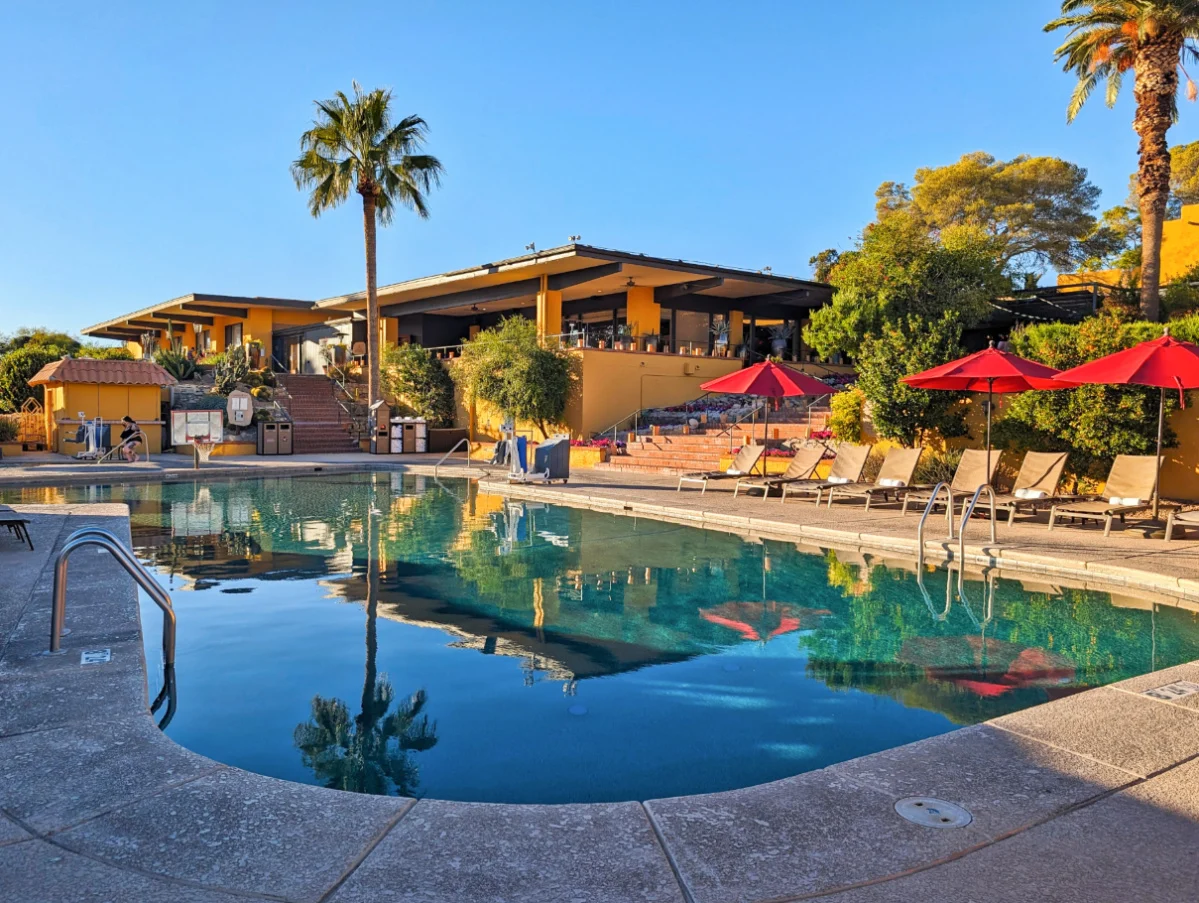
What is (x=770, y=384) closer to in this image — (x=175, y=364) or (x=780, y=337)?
(x=780, y=337)

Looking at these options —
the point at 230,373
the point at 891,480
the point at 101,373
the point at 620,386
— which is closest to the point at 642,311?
the point at 620,386

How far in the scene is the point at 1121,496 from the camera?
1099cm

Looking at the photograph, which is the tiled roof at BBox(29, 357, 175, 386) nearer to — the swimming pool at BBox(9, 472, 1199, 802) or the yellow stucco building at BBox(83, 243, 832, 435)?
the yellow stucco building at BBox(83, 243, 832, 435)

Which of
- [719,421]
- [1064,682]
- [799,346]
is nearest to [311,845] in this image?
[1064,682]

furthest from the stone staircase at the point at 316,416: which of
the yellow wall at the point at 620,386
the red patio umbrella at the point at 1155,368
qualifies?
the red patio umbrella at the point at 1155,368

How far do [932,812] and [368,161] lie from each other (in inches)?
986

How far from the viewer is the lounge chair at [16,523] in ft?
27.8

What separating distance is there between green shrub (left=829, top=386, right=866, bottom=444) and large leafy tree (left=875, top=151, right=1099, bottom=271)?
22948 mm

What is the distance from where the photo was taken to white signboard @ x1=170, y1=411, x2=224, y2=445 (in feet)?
68.7

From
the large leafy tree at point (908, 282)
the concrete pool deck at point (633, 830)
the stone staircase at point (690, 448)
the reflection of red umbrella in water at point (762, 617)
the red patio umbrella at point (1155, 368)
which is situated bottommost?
the reflection of red umbrella in water at point (762, 617)

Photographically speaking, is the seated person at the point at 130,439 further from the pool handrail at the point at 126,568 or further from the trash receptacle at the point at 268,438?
the pool handrail at the point at 126,568

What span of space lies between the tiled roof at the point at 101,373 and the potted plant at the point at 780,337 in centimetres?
1974

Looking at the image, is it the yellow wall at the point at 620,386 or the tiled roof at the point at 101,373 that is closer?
the tiled roof at the point at 101,373

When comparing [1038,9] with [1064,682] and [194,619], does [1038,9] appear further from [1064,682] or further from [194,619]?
[194,619]
